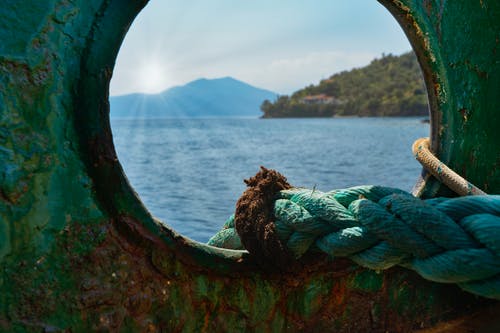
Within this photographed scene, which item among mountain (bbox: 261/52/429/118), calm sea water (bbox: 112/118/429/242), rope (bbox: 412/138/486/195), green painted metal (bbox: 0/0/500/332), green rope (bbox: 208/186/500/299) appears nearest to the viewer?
green painted metal (bbox: 0/0/500/332)

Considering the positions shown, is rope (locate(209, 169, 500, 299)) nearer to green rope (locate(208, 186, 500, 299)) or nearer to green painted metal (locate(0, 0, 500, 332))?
green rope (locate(208, 186, 500, 299))

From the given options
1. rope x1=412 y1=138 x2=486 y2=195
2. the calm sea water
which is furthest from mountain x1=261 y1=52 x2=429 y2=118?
rope x1=412 y1=138 x2=486 y2=195

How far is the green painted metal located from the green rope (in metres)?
0.16

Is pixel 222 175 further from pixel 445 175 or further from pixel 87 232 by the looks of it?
pixel 87 232

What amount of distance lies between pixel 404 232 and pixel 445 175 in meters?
0.41

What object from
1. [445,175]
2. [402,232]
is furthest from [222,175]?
[402,232]

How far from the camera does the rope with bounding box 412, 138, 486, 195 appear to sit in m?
1.57

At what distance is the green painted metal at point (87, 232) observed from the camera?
43.6 inches

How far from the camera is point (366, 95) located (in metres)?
74.5

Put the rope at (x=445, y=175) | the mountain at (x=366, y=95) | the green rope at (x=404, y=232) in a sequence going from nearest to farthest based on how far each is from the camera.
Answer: the green rope at (x=404, y=232) → the rope at (x=445, y=175) → the mountain at (x=366, y=95)

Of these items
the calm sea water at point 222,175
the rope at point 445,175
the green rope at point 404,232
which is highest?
the rope at point 445,175

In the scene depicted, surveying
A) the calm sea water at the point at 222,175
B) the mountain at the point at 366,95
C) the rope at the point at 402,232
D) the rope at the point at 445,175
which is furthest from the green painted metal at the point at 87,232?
the mountain at the point at 366,95

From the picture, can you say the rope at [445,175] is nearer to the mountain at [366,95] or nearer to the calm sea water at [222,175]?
the calm sea water at [222,175]

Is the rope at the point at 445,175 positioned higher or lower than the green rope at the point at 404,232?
higher
